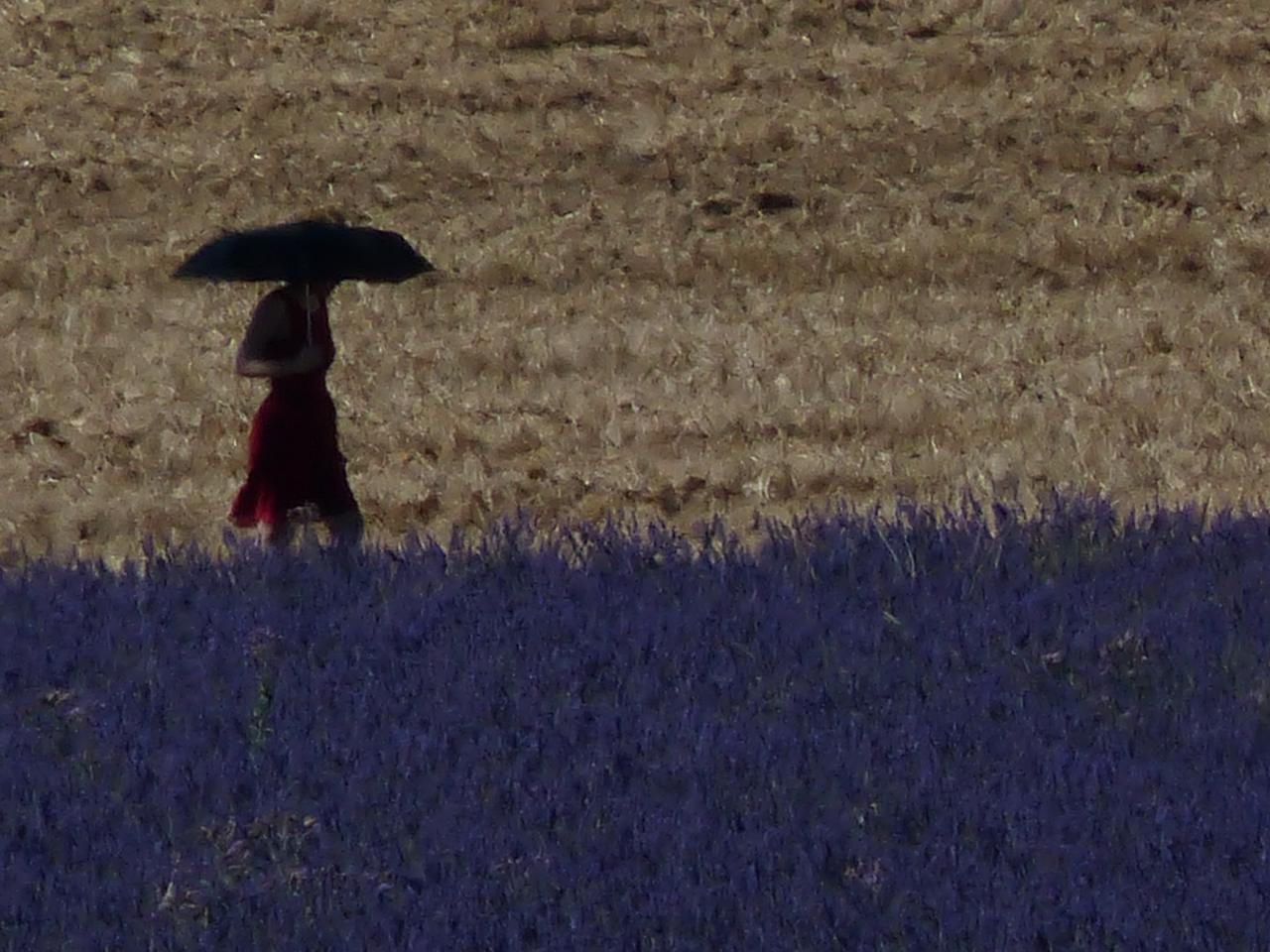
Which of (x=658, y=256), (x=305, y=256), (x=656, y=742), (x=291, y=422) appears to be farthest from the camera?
(x=658, y=256)

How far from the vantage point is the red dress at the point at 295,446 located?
319 inches

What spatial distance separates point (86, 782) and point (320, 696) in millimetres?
698

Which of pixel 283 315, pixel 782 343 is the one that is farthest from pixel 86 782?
pixel 782 343

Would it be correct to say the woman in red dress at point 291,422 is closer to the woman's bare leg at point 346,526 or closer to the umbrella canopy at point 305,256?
the woman's bare leg at point 346,526

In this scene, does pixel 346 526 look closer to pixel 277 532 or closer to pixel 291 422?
pixel 277 532

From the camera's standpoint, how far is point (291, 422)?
320 inches

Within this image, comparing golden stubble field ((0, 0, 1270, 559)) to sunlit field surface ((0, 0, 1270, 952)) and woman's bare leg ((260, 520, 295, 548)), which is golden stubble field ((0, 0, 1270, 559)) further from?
woman's bare leg ((260, 520, 295, 548))

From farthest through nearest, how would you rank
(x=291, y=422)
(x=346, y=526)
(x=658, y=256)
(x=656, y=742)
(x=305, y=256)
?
1. (x=658, y=256)
2. (x=346, y=526)
3. (x=291, y=422)
4. (x=305, y=256)
5. (x=656, y=742)

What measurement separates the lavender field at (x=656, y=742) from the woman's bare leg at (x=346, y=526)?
3.79 feet

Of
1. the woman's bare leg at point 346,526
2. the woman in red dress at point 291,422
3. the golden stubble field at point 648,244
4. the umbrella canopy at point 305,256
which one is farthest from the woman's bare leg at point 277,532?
the golden stubble field at point 648,244

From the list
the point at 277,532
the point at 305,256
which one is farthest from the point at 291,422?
the point at 305,256

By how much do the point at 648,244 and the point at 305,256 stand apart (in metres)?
3.11

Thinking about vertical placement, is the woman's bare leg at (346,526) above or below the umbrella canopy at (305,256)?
below

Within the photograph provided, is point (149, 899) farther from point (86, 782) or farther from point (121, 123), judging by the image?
point (121, 123)
